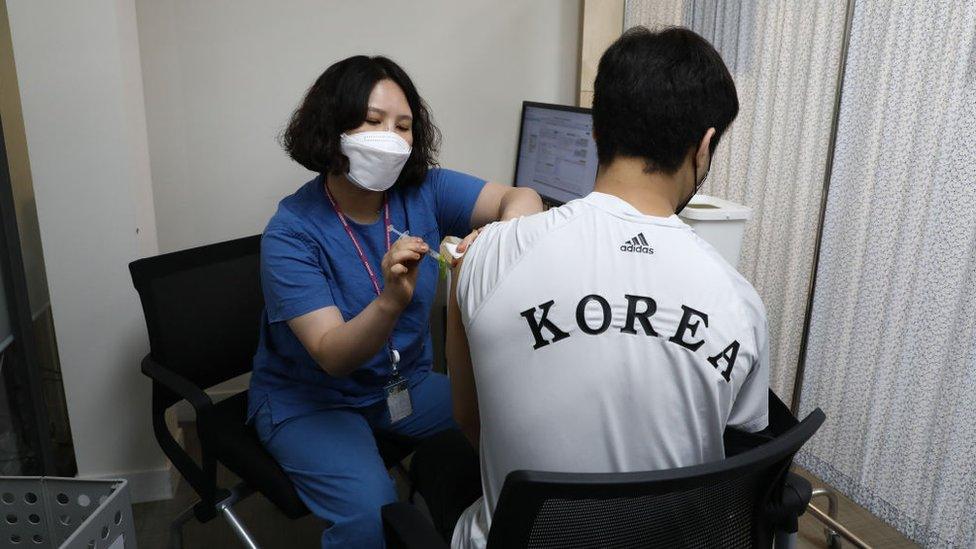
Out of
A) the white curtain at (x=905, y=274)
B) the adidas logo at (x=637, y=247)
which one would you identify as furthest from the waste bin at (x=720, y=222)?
the adidas logo at (x=637, y=247)

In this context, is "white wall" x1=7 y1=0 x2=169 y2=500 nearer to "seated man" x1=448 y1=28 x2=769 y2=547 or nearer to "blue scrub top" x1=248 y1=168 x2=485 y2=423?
"blue scrub top" x1=248 y1=168 x2=485 y2=423

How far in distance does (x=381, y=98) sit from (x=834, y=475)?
1703mm

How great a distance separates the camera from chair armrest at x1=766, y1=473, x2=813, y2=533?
919mm

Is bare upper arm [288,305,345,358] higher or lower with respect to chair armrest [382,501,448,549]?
higher

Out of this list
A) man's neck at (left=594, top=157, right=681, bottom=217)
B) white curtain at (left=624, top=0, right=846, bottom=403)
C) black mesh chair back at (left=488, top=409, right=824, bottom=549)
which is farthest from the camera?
white curtain at (left=624, top=0, right=846, bottom=403)

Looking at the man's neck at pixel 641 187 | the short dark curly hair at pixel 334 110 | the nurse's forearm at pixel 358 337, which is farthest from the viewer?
the short dark curly hair at pixel 334 110

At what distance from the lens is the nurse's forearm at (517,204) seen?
1524 mm

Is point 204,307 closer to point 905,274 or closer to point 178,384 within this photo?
point 178,384

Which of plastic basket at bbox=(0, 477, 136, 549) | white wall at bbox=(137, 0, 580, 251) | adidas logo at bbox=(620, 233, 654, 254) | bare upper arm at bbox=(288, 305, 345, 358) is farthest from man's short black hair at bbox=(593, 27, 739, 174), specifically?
white wall at bbox=(137, 0, 580, 251)

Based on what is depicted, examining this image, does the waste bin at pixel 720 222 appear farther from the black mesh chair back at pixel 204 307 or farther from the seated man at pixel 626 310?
the black mesh chair back at pixel 204 307

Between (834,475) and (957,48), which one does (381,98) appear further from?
(834,475)

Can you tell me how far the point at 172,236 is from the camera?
8.04 feet

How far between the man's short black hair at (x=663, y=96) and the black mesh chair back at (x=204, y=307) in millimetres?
1104

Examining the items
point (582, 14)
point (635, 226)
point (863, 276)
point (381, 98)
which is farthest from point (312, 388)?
point (582, 14)
